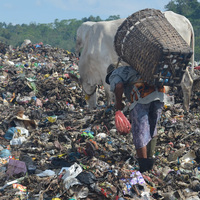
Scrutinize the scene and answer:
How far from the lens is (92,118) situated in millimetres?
5496

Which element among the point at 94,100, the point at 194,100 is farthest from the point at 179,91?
the point at 94,100

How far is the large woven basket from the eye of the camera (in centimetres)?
265

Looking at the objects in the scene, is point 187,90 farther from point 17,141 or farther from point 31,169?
point 31,169

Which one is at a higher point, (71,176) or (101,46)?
(101,46)

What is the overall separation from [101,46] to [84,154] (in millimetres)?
2903

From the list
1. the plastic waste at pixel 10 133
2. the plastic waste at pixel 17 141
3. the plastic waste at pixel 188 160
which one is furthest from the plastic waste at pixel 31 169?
the plastic waste at pixel 188 160

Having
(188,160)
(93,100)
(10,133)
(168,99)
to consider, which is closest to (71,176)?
(168,99)

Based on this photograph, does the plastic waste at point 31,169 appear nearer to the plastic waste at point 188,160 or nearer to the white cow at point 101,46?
the plastic waste at point 188,160

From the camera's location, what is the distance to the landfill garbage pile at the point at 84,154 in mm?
2830

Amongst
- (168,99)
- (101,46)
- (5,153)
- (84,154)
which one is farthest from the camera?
(101,46)

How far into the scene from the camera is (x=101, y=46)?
600 centimetres

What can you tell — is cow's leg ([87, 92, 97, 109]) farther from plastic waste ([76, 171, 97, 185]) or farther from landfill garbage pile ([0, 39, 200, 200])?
plastic waste ([76, 171, 97, 185])

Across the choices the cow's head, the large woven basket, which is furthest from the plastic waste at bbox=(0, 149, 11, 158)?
the cow's head

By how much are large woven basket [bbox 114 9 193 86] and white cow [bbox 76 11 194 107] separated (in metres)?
2.72
